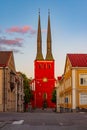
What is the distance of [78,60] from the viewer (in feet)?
236

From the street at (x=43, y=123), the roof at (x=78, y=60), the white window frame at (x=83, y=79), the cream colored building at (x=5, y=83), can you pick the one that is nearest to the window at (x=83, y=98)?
the white window frame at (x=83, y=79)

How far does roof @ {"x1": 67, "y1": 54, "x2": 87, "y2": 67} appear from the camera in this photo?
69.4 meters

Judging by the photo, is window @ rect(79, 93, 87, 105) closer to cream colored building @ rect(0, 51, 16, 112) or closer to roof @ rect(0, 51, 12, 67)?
cream colored building @ rect(0, 51, 16, 112)

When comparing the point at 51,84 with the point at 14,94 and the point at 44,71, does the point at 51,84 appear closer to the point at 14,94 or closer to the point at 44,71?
the point at 44,71

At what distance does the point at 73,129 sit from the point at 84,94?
160 ft

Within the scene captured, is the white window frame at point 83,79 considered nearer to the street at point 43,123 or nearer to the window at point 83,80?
the window at point 83,80

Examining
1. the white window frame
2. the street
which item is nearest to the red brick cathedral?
the white window frame

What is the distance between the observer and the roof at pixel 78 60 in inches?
2734

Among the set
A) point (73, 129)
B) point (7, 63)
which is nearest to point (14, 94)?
point (7, 63)

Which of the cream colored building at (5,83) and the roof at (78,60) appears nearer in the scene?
the roof at (78,60)

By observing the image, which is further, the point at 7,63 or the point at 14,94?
the point at 14,94

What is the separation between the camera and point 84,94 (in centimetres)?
6762

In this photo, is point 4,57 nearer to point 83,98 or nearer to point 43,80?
point 83,98

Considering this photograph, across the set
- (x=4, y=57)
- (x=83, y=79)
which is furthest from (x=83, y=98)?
(x=4, y=57)
